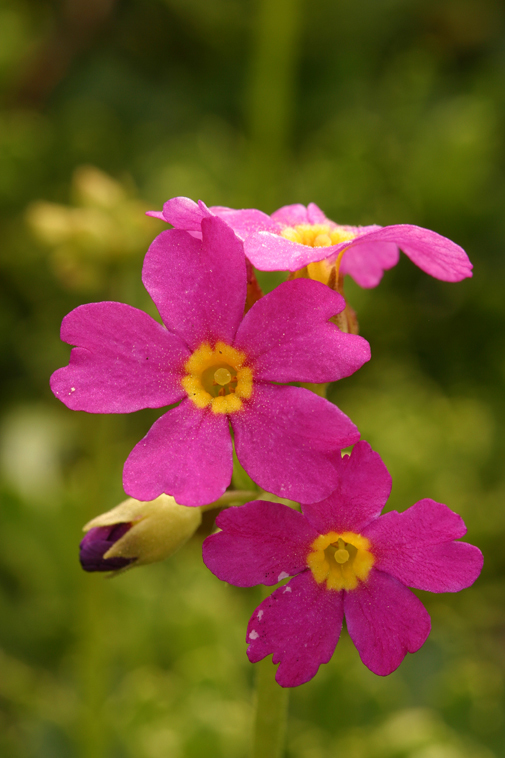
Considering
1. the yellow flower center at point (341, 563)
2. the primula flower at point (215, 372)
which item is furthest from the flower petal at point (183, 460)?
the yellow flower center at point (341, 563)

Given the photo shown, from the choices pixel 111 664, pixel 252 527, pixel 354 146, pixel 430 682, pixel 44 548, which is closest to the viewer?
pixel 252 527

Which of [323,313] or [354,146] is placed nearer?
[323,313]

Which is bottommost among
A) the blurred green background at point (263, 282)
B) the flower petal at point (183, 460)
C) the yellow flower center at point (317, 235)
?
the blurred green background at point (263, 282)

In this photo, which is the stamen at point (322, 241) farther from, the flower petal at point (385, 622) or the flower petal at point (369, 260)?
the flower petal at point (385, 622)

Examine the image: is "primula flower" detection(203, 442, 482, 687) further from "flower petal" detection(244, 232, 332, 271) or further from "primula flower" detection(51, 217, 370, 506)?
"flower petal" detection(244, 232, 332, 271)

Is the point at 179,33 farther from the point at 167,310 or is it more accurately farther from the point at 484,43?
the point at 167,310

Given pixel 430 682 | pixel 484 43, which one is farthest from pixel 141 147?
pixel 430 682

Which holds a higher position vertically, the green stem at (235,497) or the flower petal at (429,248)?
the flower petal at (429,248)

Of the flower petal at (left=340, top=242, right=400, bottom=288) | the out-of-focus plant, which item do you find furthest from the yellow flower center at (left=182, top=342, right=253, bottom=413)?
the out-of-focus plant

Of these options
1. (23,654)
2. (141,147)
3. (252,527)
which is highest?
(252,527)
